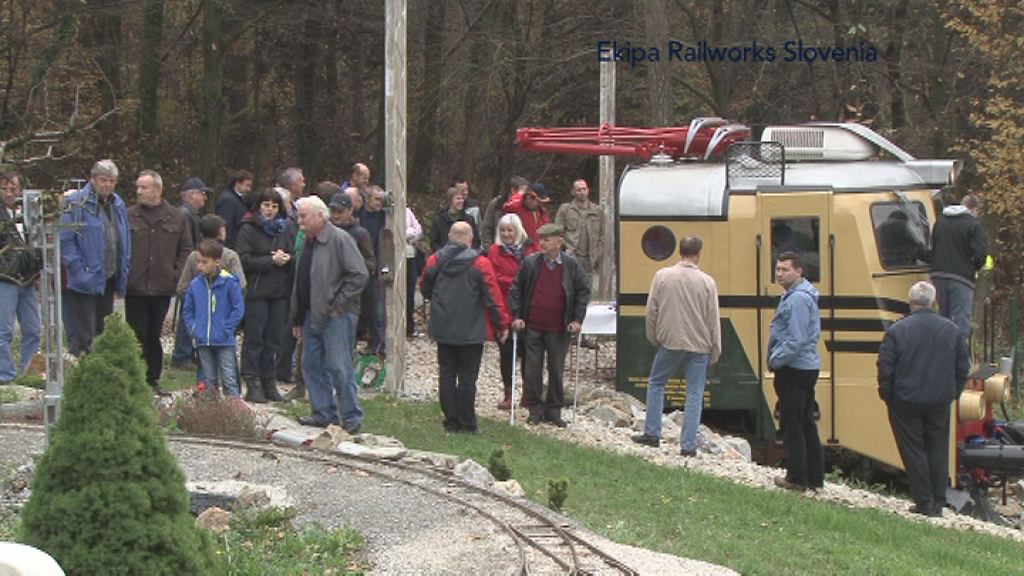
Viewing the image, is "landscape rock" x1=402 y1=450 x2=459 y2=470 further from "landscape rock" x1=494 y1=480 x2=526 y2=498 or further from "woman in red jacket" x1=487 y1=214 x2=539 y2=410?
"woman in red jacket" x1=487 y1=214 x2=539 y2=410

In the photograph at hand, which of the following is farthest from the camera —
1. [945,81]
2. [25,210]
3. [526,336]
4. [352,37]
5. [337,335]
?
[352,37]

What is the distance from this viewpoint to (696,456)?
14.4 meters

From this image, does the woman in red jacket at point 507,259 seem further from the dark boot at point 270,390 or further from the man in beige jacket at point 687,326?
the dark boot at point 270,390

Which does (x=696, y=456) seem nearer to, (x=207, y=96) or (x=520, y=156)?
(x=207, y=96)

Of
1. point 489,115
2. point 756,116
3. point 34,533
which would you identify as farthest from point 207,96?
point 34,533

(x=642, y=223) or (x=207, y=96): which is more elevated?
(x=207, y=96)

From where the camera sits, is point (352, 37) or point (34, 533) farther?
point (352, 37)

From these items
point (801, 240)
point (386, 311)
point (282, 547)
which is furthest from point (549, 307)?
point (282, 547)

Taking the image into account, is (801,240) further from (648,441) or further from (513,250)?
(513,250)

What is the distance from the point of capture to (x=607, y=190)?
21.9 meters

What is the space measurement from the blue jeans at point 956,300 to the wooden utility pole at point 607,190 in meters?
5.76

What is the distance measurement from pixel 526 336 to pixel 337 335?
263 cm

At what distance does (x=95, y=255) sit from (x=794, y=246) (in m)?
6.54

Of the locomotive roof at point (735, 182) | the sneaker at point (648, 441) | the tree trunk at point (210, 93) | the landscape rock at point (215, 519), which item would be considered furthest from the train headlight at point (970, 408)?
the tree trunk at point (210, 93)
